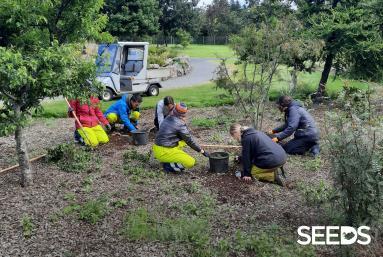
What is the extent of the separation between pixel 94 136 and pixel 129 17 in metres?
20.1

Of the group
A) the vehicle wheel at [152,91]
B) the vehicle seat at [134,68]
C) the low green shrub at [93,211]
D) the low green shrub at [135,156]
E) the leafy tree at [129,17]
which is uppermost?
the leafy tree at [129,17]

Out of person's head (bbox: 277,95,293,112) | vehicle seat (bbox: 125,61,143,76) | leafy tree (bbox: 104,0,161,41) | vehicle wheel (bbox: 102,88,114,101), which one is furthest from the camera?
leafy tree (bbox: 104,0,161,41)

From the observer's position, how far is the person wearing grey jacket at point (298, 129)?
7758mm

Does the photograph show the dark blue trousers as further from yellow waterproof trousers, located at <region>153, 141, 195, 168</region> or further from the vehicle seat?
the vehicle seat

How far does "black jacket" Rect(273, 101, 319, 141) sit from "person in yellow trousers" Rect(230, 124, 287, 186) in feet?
4.79

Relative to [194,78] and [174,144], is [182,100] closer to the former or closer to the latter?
[174,144]

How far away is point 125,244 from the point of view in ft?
15.4

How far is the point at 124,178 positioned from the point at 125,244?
2.14 metres

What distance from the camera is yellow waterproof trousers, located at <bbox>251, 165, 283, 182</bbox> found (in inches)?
251

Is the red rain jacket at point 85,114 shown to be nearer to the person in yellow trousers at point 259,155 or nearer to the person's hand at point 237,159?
the person's hand at point 237,159

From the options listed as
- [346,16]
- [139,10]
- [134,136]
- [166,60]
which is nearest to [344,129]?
[134,136]

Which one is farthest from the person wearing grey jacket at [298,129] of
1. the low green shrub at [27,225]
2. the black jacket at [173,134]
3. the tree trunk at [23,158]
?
the low green shrub at [27,225]

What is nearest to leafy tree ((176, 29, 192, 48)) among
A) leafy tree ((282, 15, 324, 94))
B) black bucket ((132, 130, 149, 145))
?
leafy tree ((282, 15, 324, 94))

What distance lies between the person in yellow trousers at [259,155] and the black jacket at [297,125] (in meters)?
1.46
